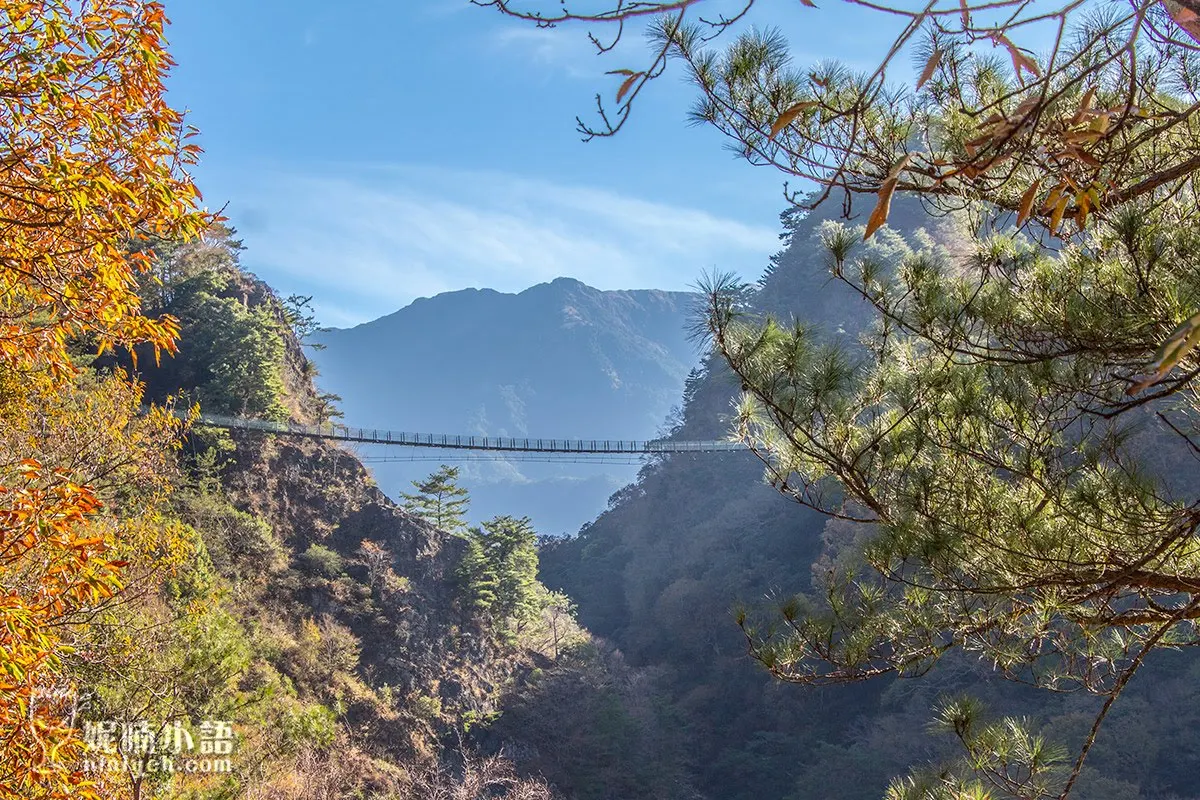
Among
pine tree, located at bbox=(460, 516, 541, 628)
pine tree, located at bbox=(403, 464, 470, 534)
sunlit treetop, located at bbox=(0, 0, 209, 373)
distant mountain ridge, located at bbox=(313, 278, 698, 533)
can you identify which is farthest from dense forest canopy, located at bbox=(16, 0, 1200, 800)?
distant mountain ridge, located at bbox=(313, 278, 698, 533)

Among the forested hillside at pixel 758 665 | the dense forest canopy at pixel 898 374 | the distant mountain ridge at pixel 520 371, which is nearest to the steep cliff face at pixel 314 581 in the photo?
the forested hillside at pixel 758 665

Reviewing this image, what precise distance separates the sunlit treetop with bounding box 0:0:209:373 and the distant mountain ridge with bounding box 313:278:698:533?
7923 cm

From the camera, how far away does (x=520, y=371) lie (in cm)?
10094

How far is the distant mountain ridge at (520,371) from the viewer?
300 ft

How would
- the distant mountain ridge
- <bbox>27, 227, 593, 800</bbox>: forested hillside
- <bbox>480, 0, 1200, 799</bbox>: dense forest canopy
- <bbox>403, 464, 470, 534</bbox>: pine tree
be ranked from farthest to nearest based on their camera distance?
the distant mountain ridge < <bbox>403, 464, 470, 534</bbox>: pine tree < <bbox>27, 227, 593, 800</bbox>: forested hillside < <bbox>480, 0, 1200, 799</bbox>: dense forest canopy

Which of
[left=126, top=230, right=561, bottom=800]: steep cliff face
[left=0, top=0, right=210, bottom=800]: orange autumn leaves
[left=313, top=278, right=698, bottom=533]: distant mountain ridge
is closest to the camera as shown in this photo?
[left=0, top=0, right=210, bottom=800]: orange autumn leaves

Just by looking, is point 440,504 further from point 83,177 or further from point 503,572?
point 83,177

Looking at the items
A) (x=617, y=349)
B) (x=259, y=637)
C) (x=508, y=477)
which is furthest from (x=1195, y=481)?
(x=617, y=349)

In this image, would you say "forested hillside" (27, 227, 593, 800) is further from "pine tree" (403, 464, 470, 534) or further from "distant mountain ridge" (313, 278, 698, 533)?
"distant mountain ridge" (313, 278, 698, 533)

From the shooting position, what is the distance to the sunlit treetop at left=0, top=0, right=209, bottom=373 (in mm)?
1464

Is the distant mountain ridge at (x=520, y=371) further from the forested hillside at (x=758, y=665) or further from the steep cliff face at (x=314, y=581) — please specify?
the steep cliff face at (x=314, y=581)

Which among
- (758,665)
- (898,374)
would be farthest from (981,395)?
(758,665)

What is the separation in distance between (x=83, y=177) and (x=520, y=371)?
3934 inches

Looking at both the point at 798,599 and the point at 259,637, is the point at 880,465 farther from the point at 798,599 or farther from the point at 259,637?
the point at 259,637
